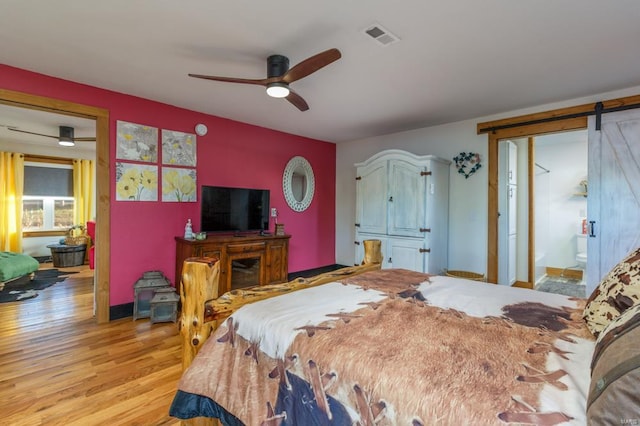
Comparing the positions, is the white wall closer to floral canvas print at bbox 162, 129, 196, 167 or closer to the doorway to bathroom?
the doorway to bathroom

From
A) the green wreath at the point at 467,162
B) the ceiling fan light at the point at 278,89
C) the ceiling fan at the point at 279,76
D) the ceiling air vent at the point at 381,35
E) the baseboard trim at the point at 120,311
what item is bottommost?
the baseboard trim at the point at 120,311

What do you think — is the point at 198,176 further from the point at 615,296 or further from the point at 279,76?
the point at 615,296

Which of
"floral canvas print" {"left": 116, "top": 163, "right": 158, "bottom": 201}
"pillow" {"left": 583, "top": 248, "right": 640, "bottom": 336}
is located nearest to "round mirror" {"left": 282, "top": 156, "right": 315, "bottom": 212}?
"floral canvas print" {"left": 116, "top": 163, "right": 158, "bottom": 201}

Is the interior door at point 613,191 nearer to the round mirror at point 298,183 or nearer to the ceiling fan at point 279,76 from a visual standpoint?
the ceiling fan at point 279,76

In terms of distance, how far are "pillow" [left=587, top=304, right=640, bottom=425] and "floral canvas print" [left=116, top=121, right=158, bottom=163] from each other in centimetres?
391

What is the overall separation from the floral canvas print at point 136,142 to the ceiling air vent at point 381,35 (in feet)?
8.74

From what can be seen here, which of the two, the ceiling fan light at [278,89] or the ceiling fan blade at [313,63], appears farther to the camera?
the ceiling fan light at [278,89]

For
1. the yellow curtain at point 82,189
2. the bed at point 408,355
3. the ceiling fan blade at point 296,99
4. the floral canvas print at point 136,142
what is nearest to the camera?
the bed at point 408,355

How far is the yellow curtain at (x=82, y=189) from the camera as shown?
21.3 feet

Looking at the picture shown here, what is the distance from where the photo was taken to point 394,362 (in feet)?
3.09

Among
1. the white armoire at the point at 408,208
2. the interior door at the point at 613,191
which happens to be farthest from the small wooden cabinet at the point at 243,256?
the interior door at the point at 613,191

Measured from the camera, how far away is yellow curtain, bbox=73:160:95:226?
6492 mm

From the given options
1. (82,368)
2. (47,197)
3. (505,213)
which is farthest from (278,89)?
(47,197)

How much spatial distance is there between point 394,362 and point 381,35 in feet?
6.78
